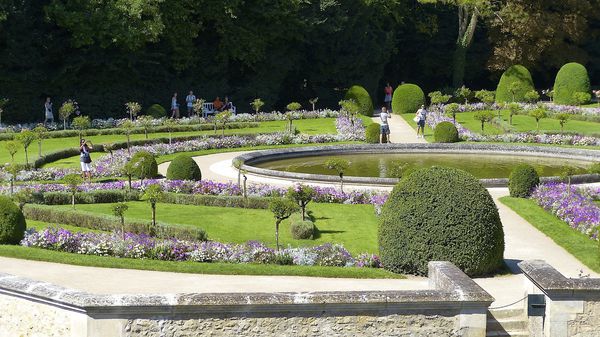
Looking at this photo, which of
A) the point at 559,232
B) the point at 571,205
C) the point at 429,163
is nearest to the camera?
the point at 559,232

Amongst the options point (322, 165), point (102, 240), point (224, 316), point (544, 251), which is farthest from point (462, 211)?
point (322, 165)

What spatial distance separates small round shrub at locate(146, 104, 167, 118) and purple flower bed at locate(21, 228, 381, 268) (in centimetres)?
2507

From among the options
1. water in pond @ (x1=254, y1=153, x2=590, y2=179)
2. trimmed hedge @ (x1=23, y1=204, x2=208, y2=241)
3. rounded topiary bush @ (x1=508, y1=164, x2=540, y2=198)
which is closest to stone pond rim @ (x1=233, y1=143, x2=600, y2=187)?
water in pond @ (x1=254, y1=153, x2=590, y2=179)

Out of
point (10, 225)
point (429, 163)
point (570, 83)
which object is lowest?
point (429, 163)

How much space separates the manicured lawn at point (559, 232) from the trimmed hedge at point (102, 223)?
6894 millimetres

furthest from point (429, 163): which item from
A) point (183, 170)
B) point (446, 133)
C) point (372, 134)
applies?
point (183, 170)

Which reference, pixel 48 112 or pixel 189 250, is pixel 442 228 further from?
pixel 48 112

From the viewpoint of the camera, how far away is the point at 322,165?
31156mm

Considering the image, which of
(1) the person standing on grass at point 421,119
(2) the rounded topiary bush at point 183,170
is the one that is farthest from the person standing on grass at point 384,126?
(2) the rounded topiary bush at point 183,170

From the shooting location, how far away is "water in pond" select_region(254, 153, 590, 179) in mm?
29172

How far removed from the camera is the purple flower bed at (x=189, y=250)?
16.7m

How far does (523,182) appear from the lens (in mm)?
23297

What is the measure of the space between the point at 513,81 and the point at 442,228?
1354 inches

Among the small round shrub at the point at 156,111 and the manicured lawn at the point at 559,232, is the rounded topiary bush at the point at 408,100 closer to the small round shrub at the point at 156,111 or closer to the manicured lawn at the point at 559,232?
the small round shrub at the point at 156,111
